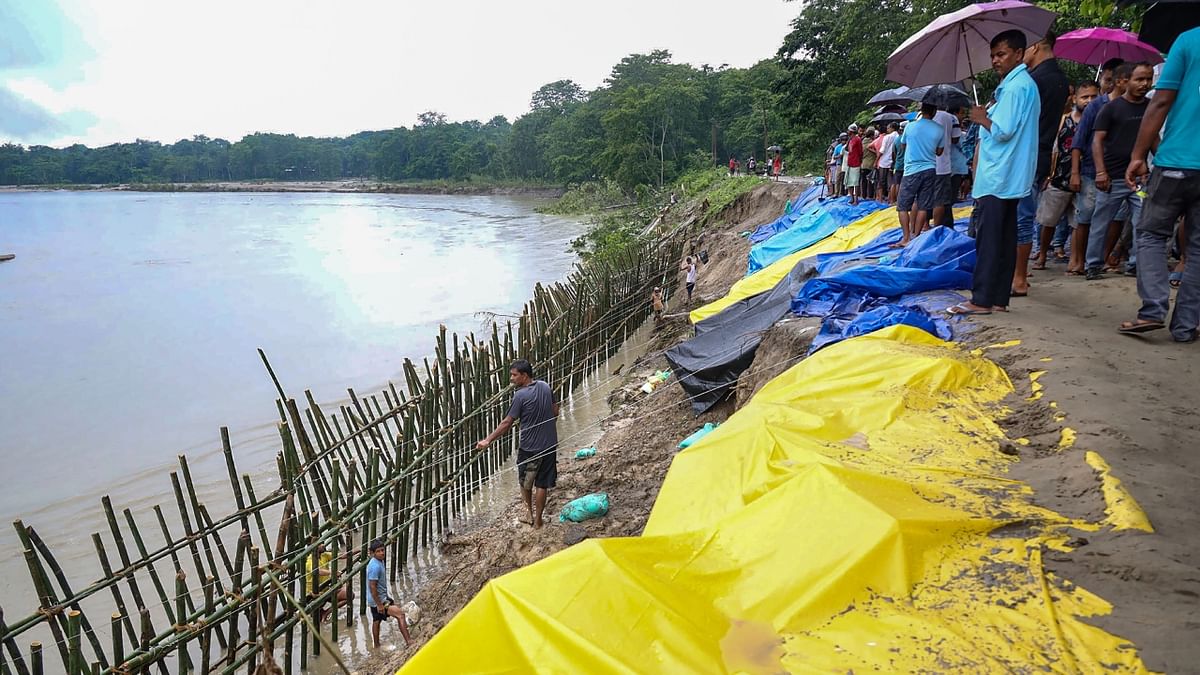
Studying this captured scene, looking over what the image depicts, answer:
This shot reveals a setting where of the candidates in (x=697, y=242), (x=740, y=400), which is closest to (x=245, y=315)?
(x=697, y=242)

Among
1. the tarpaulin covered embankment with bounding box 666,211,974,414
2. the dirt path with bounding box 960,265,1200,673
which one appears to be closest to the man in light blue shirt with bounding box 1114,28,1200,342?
the dirt path with bounding box 960,265,1200,673

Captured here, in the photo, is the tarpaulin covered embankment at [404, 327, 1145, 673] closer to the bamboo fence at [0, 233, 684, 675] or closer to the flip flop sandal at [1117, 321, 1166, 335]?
the bamboo fence at [0, 233, 684, 675]

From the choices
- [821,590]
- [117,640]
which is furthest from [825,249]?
[117,640]

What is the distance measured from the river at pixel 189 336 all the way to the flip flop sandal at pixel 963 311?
7466mm

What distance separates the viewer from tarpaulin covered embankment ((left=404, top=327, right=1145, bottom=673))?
1685 millimetres

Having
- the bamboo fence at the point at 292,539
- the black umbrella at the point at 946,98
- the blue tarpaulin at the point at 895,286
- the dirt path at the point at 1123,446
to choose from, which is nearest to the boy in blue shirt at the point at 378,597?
the bamboo fence at the point at 292,539

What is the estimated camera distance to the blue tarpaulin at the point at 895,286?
451cm

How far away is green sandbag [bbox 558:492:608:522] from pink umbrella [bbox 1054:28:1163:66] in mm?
5222

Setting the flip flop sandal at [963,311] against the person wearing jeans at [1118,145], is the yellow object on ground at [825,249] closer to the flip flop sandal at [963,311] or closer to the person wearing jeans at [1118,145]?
the person wearing jeans at [1118,145]

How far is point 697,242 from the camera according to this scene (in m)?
17.4

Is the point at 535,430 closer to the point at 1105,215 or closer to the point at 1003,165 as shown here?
the point at 1003,165

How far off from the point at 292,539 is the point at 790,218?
10.0m

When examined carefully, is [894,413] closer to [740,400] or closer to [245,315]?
[740,400]

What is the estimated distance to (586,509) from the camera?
17.5 feet
